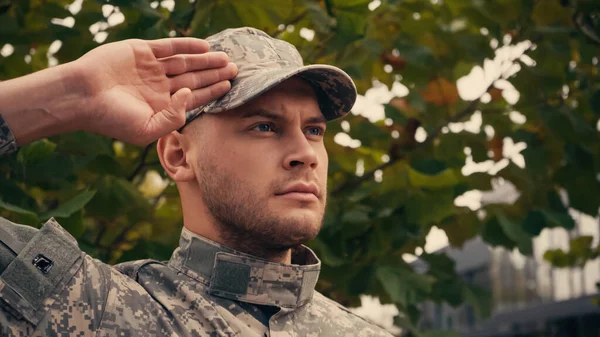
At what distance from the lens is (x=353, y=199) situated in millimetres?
3639

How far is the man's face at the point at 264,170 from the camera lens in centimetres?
244

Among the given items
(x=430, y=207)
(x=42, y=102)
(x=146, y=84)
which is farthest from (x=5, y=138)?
(x=430, y=207)

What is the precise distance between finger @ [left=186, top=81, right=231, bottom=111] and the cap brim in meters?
0.04

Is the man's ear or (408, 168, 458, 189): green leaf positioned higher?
the man's ear

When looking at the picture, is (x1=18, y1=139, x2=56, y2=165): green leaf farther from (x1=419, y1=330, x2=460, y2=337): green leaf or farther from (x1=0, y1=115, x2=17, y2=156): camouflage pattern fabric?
(x1=419, y1=330, x2=460, y2=337): green leaf

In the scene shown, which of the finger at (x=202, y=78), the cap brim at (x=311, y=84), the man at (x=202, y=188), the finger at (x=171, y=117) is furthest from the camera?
the cap brim at (x=311, y=84)

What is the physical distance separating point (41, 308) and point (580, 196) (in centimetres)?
279

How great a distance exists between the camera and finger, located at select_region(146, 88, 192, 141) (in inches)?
86.8

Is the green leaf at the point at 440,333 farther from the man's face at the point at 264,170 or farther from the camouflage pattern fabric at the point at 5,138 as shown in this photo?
the camouflage pattern fabric at the point at 5,138

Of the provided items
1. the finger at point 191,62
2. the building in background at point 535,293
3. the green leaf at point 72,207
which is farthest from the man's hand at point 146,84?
the building in background at point 535,293

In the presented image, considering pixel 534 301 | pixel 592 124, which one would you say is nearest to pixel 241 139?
pixel 592 124

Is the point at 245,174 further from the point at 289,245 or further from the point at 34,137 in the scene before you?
the point at 34,137

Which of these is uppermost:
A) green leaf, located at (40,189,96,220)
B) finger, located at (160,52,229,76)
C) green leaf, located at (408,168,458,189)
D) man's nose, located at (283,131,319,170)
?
finger, located at (160,52,229,76)

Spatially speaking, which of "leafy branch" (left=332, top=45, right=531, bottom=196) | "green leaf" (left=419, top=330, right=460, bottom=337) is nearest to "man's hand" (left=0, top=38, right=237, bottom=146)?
"leafy branch" (left=332, top=45, right=531, bottom=196)
